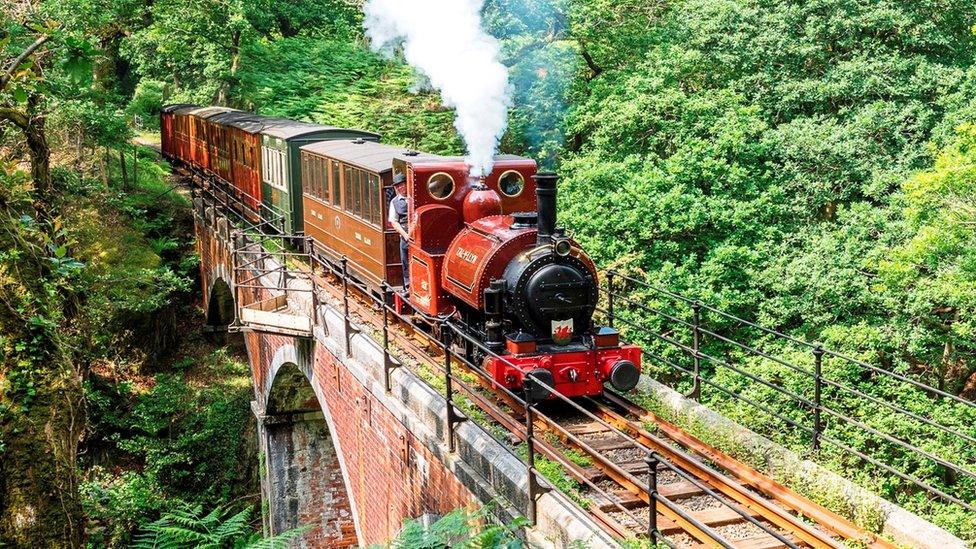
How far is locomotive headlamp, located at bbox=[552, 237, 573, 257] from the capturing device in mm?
8914

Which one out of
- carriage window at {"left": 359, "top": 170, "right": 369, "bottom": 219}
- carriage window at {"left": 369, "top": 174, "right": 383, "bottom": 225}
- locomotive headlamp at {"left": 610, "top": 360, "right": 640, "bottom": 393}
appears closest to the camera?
locomotive headlamp at {"left": 610, "top": 360, "right": 640, "bottom": 393}

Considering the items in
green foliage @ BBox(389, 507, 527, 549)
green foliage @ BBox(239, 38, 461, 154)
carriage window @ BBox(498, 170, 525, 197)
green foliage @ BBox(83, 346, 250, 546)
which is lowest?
green foliage @ BBox(83, 346, 250, 546)

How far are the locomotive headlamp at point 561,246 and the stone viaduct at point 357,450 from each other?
71.8 inches

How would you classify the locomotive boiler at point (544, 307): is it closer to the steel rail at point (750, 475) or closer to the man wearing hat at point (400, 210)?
the steel rail at point (750, 475)

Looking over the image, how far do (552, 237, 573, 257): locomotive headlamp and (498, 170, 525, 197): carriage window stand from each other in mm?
1993

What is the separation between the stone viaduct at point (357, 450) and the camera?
687cm

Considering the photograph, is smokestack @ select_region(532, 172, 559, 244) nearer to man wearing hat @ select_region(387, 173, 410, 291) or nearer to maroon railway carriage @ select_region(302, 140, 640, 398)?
maroon railway carriage @ select_region(302, 140, 640, 398)

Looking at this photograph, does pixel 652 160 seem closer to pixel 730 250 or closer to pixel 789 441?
pixel 730 250

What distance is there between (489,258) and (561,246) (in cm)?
77

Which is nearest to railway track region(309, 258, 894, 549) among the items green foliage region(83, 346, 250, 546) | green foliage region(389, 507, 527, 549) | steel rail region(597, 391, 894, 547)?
steel rail region(597, 391, 894, 547)

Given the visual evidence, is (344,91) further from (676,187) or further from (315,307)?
(315,307)

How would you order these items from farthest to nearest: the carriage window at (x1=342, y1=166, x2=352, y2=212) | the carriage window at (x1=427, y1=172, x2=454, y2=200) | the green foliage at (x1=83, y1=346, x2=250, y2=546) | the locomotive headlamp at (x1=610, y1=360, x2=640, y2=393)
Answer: the green foliage at (x1=83, y1=346, x2=250, y2=546)
the carriage window at (x1=342, y1=166, x2=352, y2=212)
the carriage window at (x1=427, y1=172, x2=454, y2=200)
the locomotive headlamp at (x1=610, y1=360, x2=640, y2=393)

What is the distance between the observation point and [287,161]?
17.0 meters


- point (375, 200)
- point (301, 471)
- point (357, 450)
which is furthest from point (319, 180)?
point (357, 450)
